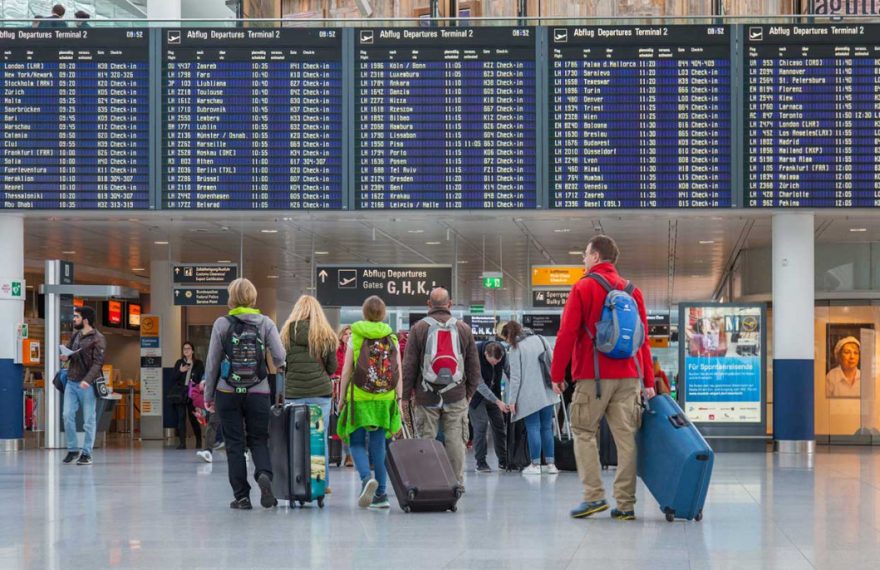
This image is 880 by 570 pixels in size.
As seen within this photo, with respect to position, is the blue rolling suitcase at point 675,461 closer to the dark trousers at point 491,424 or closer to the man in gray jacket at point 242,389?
the man in gray jacket at point 242,389

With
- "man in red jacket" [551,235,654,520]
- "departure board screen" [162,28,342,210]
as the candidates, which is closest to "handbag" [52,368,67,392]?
"departure board screen" [162,28,342,210]

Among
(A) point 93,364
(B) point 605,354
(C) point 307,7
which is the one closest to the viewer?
(B) point 605,354

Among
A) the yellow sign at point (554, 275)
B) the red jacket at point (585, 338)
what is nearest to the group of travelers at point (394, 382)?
the red jacket at point (585, 338)

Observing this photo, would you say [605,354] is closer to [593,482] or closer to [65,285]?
[593,482]

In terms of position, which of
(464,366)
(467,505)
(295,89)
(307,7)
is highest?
(307,7)

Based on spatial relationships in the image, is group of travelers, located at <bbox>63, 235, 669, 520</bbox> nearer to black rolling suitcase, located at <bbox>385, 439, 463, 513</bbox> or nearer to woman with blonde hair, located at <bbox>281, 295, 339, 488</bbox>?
woman with blonde hair, located at <bbox>281, 295, 339, 488</bbox>

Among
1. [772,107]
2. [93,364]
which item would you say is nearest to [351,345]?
[93,364]

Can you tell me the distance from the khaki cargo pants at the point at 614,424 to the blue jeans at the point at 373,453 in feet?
4.99

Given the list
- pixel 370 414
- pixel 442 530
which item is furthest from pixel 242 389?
pixel 442 530

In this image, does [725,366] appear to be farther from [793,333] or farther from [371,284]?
[371,284]

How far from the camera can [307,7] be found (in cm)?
1753

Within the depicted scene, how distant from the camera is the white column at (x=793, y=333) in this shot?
52.7 feet

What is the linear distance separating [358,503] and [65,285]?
31.0 feet

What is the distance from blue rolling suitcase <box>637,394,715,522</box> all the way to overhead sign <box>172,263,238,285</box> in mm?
11446
